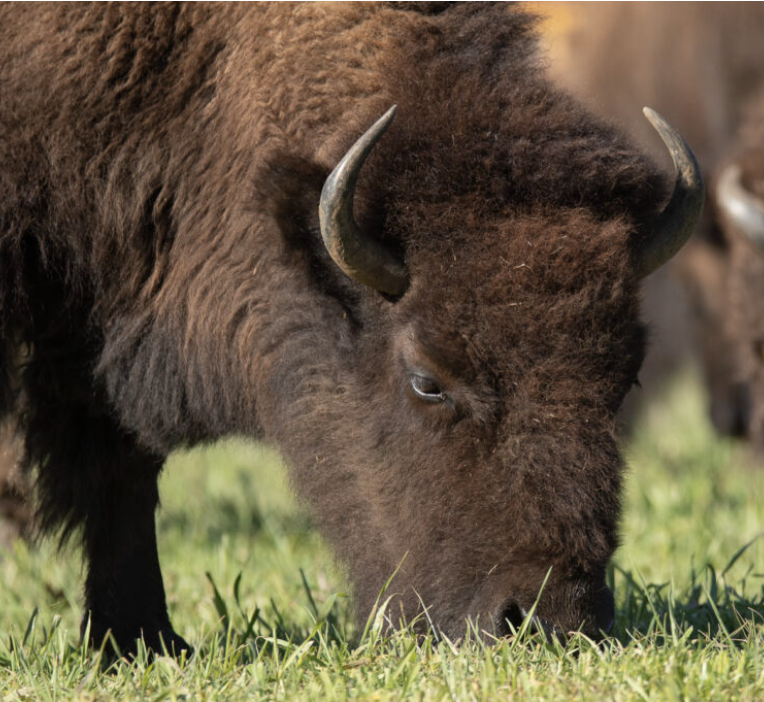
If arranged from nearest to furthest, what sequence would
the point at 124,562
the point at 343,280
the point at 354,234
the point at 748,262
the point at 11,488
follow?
the point at 354,234, the point at 343,280, the point at 124,562, the point at 11,488, the point at 748,262

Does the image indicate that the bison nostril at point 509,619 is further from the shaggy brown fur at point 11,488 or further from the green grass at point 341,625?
the shaggy brown fur at point 11,488

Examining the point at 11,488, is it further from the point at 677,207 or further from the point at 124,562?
the point at 677,207

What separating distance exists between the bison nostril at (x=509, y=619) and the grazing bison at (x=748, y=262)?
585cm

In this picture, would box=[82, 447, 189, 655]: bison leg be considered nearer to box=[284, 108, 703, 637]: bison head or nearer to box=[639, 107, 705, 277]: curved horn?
box=[284, 108, 703, 637]: bison head

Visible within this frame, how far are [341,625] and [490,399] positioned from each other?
139 centimetres

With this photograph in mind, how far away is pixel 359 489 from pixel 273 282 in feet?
2.46

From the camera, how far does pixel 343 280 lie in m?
3.79

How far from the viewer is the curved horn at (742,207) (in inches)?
336

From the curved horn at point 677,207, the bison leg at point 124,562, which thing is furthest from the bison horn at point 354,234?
the bison leg at point 124,562

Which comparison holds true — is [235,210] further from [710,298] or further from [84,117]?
[710,298]

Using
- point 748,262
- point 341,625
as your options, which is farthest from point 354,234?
point 748,262

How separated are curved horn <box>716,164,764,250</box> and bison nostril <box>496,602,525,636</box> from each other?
584cm

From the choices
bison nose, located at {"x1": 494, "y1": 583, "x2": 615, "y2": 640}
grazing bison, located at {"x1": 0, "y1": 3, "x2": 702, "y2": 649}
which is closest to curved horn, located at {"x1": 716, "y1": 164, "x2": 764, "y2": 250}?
grazing bison, located at {"x1": 0, "y1": 3, "x2": 702, "y2": 649}

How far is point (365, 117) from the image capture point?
377 cm
